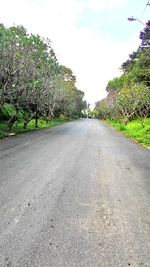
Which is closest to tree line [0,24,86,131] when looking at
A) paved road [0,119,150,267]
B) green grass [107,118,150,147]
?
green grass [107,118,150,147]

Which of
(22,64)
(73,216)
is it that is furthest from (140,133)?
(73,216)

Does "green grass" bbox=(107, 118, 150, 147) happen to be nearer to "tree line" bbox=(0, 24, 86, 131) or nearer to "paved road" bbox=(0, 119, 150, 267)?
"tree line" bbox=(0, 24, 86, 131)

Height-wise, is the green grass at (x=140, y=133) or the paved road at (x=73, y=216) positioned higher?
the paved road at (x=73, y=216)

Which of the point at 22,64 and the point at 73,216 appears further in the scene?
the point at 22,64

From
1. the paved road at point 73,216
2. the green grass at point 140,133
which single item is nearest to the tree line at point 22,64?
the green grass at point 140,133

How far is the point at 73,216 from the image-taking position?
17.6 feet

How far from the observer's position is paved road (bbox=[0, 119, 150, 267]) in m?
3.93

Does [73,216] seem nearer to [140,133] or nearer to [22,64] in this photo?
[22,64]

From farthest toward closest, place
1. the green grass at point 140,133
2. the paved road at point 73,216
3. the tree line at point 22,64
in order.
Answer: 1. the green grass at point 140,133
2. the tree line at point 22,64
3. the paved road at point 73,216

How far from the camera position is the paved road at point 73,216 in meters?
3.93

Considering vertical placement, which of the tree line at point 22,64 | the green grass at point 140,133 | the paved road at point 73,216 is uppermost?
the tree line at point 22,64

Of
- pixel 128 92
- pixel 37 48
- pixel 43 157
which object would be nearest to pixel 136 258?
pixel 43 157

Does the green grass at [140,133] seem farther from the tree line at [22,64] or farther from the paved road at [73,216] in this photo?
the paved road at [73,216]

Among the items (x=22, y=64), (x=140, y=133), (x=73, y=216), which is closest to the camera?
(x=73, y=216)
